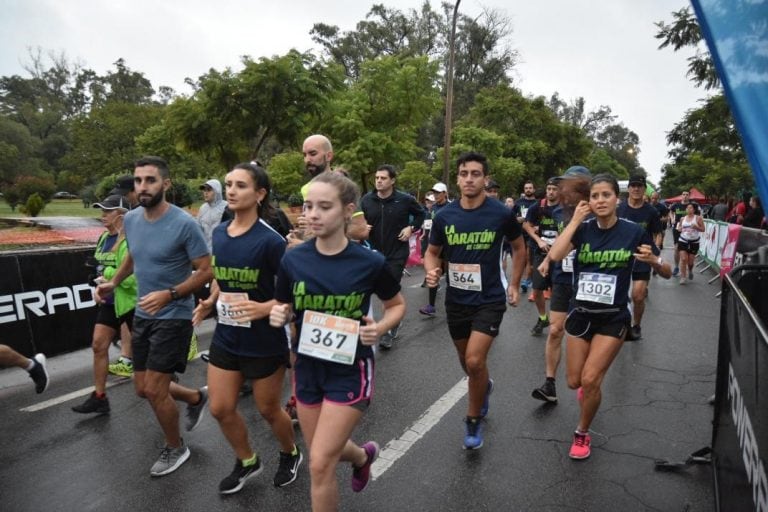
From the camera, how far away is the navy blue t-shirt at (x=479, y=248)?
3.83 metres

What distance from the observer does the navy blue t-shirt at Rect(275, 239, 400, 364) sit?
264 cm

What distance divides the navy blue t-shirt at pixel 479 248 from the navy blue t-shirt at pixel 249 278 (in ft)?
4.31

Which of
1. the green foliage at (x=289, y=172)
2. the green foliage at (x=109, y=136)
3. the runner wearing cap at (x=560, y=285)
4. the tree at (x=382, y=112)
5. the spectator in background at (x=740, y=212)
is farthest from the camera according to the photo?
the green foliage at (x=109, y=136)

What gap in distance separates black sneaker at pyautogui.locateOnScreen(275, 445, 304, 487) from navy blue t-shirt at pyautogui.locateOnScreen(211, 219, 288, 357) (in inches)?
27.8

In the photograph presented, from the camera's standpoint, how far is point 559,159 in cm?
4091

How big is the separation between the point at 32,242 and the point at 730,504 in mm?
12810

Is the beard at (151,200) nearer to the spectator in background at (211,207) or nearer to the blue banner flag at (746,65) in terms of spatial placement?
the blue banner flag at (746,65)

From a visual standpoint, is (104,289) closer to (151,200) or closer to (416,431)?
(151,200)

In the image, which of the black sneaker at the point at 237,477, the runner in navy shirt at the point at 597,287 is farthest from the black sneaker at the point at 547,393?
the black sneaker at the point at 237,477

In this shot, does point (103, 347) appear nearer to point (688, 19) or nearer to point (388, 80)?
point (388, 80)

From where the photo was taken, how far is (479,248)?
151 inches

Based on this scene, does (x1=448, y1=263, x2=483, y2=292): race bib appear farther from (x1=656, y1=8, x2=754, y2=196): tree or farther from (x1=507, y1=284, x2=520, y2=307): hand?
(x1=656, y1=8, x2=754, y2=196): tree

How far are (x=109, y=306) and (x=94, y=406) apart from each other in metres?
0.83

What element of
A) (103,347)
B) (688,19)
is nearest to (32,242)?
(103,347)
